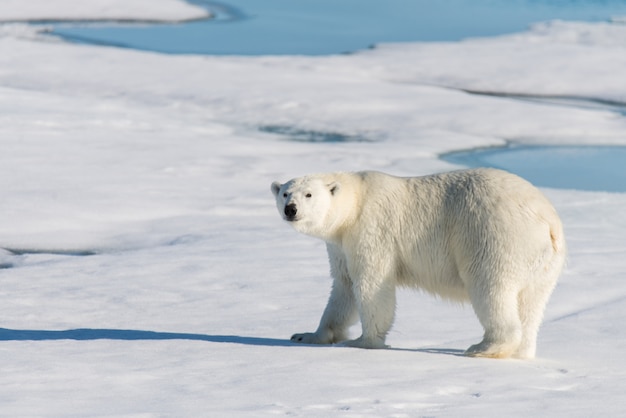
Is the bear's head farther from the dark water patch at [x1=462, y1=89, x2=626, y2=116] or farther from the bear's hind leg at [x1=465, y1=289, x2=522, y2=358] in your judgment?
the dark water patch at [x1=462, y1=89, x2=626, y2=116]

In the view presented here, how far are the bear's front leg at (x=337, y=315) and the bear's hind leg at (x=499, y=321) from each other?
67cm

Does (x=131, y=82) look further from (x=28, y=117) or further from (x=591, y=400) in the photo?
(x=591, y=400)

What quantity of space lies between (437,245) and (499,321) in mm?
456

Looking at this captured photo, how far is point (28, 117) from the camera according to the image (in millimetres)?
11945

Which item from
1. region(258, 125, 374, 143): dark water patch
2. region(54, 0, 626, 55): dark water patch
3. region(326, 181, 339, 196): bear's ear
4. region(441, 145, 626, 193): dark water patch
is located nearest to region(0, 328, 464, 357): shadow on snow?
region(326, 181, 339, 196): bear's ear

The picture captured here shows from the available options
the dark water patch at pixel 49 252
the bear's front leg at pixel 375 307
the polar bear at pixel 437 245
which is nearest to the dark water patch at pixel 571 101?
the dark water patch at pixel 49 252

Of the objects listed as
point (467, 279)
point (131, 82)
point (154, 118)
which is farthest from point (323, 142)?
point (467, 279)

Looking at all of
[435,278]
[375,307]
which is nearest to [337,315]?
[375,307]

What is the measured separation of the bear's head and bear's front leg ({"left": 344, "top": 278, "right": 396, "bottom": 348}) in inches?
12.3

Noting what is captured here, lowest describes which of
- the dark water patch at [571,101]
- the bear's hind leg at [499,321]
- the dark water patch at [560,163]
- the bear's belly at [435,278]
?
the bear's hind leg at [499,321]

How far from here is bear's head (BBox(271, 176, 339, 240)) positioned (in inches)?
183

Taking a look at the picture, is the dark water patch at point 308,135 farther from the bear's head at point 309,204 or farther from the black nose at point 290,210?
the black nose at point 290,210

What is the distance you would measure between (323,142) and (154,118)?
7.41ft

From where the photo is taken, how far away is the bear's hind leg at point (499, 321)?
177 inches
